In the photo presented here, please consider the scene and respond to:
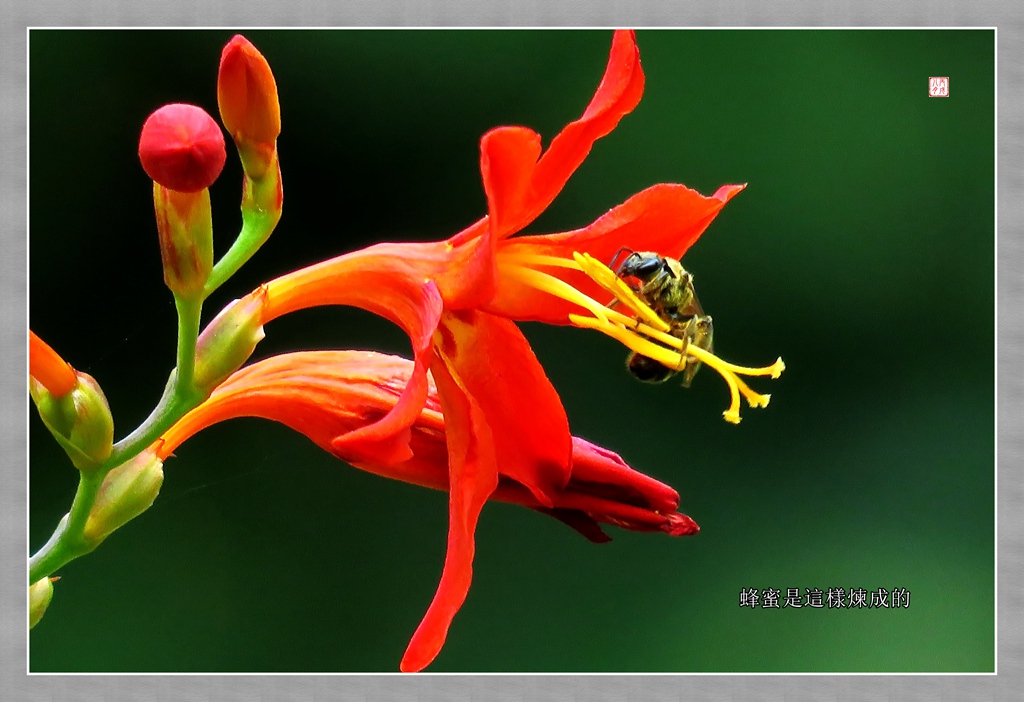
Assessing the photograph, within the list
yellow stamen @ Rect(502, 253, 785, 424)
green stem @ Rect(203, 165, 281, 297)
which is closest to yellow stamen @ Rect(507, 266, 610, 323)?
yellow stamen @ Rect(502, 253, 785, 424)

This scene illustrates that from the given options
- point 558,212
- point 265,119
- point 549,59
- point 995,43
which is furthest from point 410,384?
point 558,212

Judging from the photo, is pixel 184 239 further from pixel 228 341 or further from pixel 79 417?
pixel 79 417

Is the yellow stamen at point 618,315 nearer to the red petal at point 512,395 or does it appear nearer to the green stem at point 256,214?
the red petal at point 512,395

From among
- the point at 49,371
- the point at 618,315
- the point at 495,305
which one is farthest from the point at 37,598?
the point at 618,315

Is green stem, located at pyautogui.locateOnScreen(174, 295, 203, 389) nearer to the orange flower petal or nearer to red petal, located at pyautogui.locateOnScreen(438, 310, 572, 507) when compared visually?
the orange flower petal

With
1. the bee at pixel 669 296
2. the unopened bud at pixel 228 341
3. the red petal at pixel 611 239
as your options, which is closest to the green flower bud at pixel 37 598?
the unopened bud at pixel 228 341

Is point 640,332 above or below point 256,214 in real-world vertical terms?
below
